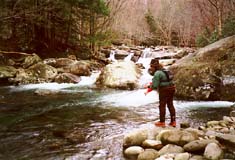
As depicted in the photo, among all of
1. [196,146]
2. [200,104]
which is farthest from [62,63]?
[196,146]

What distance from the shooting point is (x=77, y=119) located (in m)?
10.1

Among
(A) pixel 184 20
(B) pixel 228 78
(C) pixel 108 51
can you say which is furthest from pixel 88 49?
(A) pixel 184 20

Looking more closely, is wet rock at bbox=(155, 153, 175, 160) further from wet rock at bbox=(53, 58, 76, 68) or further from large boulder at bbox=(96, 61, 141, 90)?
wet rock at bbox=(53, 58, 76, 68)

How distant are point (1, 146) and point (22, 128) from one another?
160 cm

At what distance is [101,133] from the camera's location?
8.47m

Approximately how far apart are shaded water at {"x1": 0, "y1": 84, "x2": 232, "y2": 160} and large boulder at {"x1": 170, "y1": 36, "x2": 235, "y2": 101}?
587 mm

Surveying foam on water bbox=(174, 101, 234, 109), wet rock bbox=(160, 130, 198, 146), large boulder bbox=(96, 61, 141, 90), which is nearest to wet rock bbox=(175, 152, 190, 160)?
wet rock bbox=(160, 130, 198, 146)

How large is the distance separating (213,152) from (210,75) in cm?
725

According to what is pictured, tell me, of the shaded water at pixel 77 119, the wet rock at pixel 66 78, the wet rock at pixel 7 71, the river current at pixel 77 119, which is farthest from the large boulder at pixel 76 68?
the shaded water at pixel 77 119

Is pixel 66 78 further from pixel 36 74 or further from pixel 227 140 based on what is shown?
pixel 227 140

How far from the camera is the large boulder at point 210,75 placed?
12414 mm

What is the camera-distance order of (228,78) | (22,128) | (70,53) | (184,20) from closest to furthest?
(22,128) → (228,78) → (70,53) → (184,20)

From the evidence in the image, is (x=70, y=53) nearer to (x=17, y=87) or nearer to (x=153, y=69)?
(x=17, y=87)

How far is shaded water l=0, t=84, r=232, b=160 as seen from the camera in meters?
7.24
